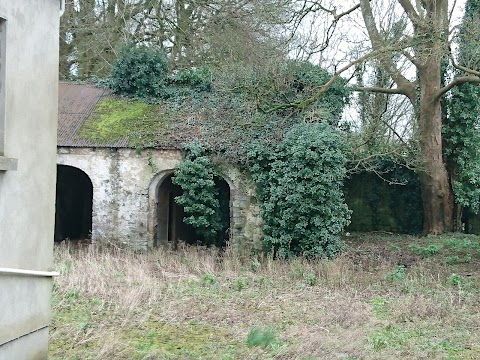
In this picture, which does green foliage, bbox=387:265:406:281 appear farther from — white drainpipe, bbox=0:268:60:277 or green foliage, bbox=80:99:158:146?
green foliage, bbox=80:99:158:146

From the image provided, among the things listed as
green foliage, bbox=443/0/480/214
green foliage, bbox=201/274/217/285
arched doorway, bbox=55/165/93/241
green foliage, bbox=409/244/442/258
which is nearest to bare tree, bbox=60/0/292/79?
arched doorway, bbox=55/165/93/241

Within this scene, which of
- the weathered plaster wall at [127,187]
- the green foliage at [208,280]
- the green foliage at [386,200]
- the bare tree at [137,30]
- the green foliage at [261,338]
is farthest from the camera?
the green foliage at [386,200]

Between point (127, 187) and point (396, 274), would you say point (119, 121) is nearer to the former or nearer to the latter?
point (127, 187)

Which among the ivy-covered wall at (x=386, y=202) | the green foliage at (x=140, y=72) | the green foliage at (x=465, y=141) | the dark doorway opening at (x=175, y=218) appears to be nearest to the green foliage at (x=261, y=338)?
the dark doorway opening at (x=175, y=218)

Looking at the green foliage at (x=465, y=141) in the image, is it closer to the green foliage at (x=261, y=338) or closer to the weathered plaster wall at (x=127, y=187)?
the weathered plaster wall at (x=127, y=187)

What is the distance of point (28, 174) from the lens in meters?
5.34

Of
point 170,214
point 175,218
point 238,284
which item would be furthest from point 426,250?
point 170,214

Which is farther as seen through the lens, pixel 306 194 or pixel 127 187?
pixel 127 187

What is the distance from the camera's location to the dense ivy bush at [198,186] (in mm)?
15719

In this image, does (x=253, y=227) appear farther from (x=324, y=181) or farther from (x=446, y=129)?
(x=446, y=129)

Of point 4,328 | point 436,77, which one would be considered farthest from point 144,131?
point 4,328

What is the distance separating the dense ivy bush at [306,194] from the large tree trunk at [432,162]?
5044 millimetres

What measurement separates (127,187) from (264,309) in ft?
28.2

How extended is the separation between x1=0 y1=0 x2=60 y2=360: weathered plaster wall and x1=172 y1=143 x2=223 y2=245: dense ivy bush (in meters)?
9.97
